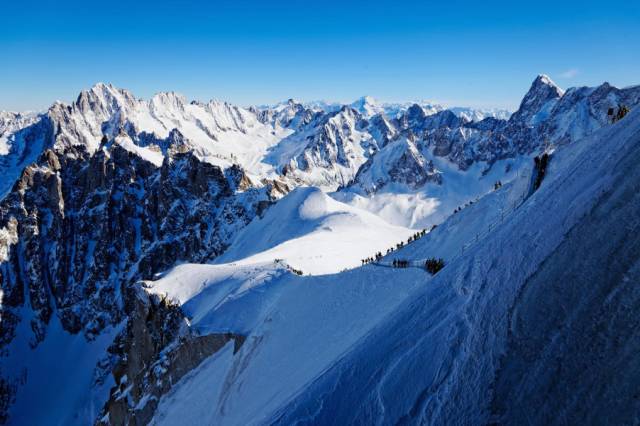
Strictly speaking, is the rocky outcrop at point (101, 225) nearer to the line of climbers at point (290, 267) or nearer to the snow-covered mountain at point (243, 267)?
the snow-covered mountain at point (243, 267)

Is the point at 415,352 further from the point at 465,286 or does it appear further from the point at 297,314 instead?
the point at 297,314

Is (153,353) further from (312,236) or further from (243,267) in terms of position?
(312,236)

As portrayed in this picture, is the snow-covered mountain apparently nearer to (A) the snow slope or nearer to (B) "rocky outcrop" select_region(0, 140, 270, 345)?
(B) "rocky outcrop" select_region(0, 140, 270, 345)

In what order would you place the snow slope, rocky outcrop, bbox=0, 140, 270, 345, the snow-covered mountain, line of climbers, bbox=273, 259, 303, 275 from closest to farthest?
the snow-covered mountain, line of climbers, bbox=273, 259, 303, 275, the snow slope, rocky outcrop, bbox=0, 140, 270, 345

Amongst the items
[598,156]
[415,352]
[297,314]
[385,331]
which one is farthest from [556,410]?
[297,314]

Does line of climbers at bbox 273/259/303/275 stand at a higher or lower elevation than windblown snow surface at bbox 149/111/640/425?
lower

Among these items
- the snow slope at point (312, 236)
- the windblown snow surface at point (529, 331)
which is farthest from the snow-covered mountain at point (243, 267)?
the snow slope at point (312, 236)

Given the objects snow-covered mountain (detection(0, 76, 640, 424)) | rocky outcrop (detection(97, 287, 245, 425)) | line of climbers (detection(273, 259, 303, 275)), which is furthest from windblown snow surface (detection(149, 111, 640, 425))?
line of climbers (detection(273, 259, 303, 275))
